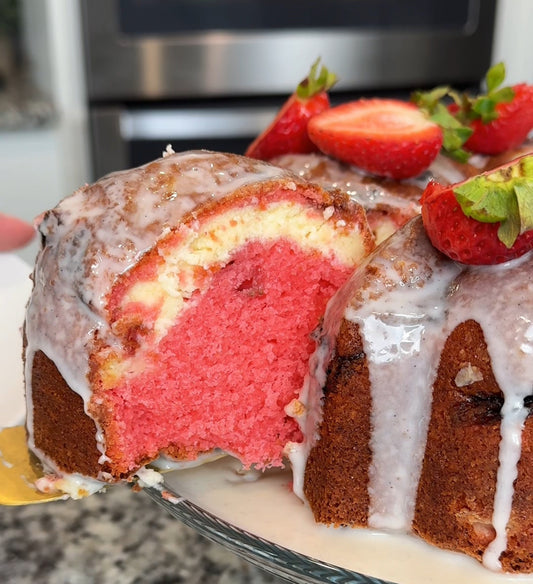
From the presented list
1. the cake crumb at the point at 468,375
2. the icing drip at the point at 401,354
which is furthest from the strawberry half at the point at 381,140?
the cake crumb at the point at 468,375

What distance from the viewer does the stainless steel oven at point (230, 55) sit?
7.83ft

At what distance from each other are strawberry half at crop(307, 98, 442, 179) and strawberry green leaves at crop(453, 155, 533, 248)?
316mm

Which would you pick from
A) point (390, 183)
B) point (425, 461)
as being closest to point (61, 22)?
point (390, 183)

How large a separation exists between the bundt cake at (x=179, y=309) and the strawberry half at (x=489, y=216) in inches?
6.6

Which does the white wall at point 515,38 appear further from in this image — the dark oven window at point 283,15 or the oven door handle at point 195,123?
the oven door handle at point 195,123

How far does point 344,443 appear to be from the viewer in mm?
792

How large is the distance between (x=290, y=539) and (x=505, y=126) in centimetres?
71

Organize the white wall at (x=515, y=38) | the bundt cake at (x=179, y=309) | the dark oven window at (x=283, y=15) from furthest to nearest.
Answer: the white wall at (x=515, y=38) < the dark oven window at (x=283, y=15) < the bundt cake at (x=179, y=309)

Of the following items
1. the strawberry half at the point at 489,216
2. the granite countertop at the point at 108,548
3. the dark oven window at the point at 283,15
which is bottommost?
the granite countertop at the point at 108,548

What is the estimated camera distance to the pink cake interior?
828mm

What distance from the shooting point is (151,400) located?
833 mm

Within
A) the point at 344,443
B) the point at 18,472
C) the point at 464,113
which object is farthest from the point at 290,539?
the point at 464,113

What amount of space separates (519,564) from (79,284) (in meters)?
0.53

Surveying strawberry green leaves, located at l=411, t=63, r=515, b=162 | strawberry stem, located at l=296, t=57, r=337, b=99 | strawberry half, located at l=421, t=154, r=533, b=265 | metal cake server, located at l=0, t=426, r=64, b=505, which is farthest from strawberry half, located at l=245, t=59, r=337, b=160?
metal cake server, located at l=0, t=426, r=64, b=505
